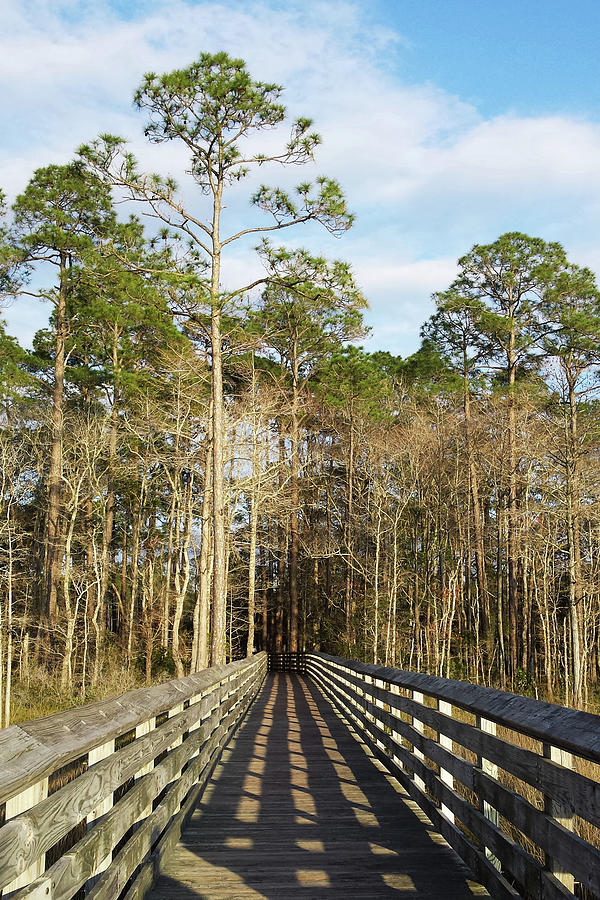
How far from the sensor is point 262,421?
30.5 metres

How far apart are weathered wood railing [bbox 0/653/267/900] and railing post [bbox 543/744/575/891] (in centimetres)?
186

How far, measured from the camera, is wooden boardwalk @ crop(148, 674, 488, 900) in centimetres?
445

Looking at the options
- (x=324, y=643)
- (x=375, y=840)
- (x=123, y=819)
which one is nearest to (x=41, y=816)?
(x=123, y=819)

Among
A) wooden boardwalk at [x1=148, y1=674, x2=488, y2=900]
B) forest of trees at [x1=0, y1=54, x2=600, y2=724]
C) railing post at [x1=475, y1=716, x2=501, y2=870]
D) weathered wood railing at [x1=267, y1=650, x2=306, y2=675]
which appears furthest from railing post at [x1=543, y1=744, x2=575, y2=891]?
weathered wood railing at [x1=267, y1=650, x2=306, y2=675]

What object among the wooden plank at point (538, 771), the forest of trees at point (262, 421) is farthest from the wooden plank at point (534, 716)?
the forest of trees at point (262, 421)

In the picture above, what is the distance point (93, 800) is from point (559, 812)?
1897 millimetres

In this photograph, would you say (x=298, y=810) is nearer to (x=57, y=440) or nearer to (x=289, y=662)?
(x=57, y=440)

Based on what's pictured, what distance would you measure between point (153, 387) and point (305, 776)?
22.6 m

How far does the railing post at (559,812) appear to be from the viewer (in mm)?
3201

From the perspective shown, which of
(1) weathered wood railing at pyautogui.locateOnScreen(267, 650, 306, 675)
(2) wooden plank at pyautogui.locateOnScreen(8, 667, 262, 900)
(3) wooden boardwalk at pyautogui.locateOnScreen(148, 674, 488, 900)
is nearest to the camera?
(2) wooden plank at pyautogui.locateOnScreen(8, 667, 262, 900)

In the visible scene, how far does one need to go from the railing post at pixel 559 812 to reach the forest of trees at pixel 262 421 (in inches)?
562

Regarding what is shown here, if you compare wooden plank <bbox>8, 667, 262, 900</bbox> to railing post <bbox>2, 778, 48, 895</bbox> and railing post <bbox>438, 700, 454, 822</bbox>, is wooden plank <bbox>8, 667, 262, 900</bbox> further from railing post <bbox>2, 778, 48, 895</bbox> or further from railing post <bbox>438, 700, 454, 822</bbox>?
railing post <bbox>438, 700, 454, 822</bbox>

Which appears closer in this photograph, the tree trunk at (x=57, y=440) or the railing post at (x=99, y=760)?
the railing post at (x=99, y=760)

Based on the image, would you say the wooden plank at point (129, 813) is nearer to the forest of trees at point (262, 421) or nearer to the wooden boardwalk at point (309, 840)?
the wooden boardwalk at point (309, 840)
